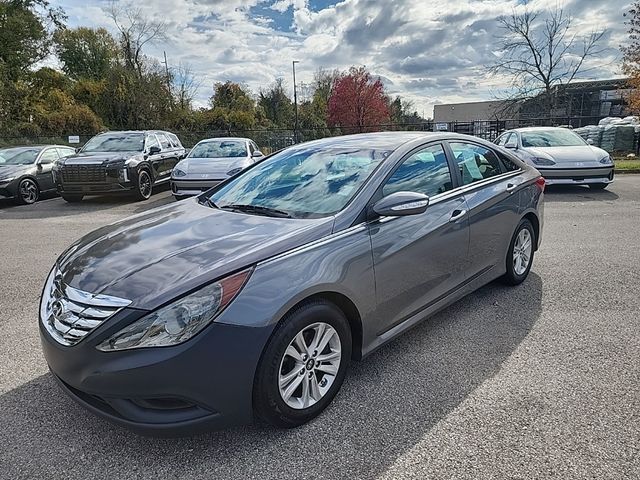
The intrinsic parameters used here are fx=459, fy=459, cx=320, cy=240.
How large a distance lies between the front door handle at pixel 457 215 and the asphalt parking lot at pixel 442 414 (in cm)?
88

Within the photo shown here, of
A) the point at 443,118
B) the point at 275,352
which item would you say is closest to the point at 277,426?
the point at 275,352

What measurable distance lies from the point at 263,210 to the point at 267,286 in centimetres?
93

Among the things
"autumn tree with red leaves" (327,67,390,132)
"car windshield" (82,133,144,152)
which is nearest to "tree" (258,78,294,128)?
"autumn tree with red leaves" (327,67,390,132)

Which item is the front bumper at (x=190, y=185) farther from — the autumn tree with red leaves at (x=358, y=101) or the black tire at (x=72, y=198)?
the autumn tree with red leaves at (x=358, y=101)

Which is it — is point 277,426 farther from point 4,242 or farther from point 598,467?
point 4,242

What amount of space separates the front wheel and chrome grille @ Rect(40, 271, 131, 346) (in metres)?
3.44

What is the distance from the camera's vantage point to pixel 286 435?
2412mm

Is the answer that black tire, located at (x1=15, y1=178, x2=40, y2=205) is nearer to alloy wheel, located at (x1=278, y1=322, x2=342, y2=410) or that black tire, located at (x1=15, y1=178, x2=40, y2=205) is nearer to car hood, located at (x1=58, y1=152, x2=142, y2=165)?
car hood, located at (x1=58, y1=152, x2=142, y2=165)

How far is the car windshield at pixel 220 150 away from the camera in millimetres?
11164

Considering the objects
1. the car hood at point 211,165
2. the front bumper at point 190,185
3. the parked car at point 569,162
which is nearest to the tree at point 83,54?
the car hood at point 211,165

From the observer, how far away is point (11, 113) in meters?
25.5

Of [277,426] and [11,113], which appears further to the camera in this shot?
[11,113]

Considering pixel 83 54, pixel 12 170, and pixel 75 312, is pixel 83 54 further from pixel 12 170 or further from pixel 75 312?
pixel 75 312

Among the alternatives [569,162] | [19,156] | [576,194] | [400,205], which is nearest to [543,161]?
[569,162]
